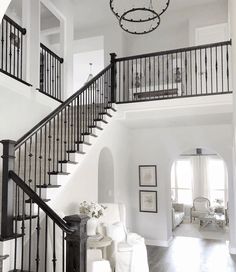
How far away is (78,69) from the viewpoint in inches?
432

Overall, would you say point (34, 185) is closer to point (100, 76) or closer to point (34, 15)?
point (100, 76)

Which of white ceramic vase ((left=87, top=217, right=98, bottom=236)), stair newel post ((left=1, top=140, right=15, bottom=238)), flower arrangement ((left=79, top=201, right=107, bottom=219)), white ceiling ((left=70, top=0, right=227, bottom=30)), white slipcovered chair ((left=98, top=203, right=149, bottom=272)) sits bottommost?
white slipcovered chair ((left=98, top=203, right=149, bottom=272))

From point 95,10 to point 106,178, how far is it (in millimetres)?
4629

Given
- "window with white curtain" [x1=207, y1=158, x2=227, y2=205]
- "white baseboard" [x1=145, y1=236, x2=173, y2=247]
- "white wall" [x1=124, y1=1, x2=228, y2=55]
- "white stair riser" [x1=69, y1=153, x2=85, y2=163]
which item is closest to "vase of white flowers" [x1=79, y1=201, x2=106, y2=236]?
"white stair riser" [x1=69, y1=153, x2=85, y2=163]

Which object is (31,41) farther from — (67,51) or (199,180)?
(199,180)

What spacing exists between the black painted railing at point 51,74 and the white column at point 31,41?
1.69ft

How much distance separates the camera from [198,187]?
1252 cm

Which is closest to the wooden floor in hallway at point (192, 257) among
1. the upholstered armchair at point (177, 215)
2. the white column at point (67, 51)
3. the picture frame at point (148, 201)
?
the picture frame at point (148, 201)

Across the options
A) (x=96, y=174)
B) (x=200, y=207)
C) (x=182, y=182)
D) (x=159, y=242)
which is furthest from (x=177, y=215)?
(x=96, y=174)

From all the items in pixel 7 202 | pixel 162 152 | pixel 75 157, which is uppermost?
pixel 162 152

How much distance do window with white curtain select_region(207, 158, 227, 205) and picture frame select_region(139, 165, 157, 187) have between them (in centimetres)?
561

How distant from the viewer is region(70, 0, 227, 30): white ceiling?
7.77m

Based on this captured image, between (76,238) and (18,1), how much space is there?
6509 mm

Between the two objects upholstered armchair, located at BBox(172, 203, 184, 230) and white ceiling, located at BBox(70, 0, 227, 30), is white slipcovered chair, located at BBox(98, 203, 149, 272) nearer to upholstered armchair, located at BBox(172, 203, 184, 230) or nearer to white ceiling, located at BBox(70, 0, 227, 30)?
upholstered armchair, located at BBox(172, 203, 184, 230)
